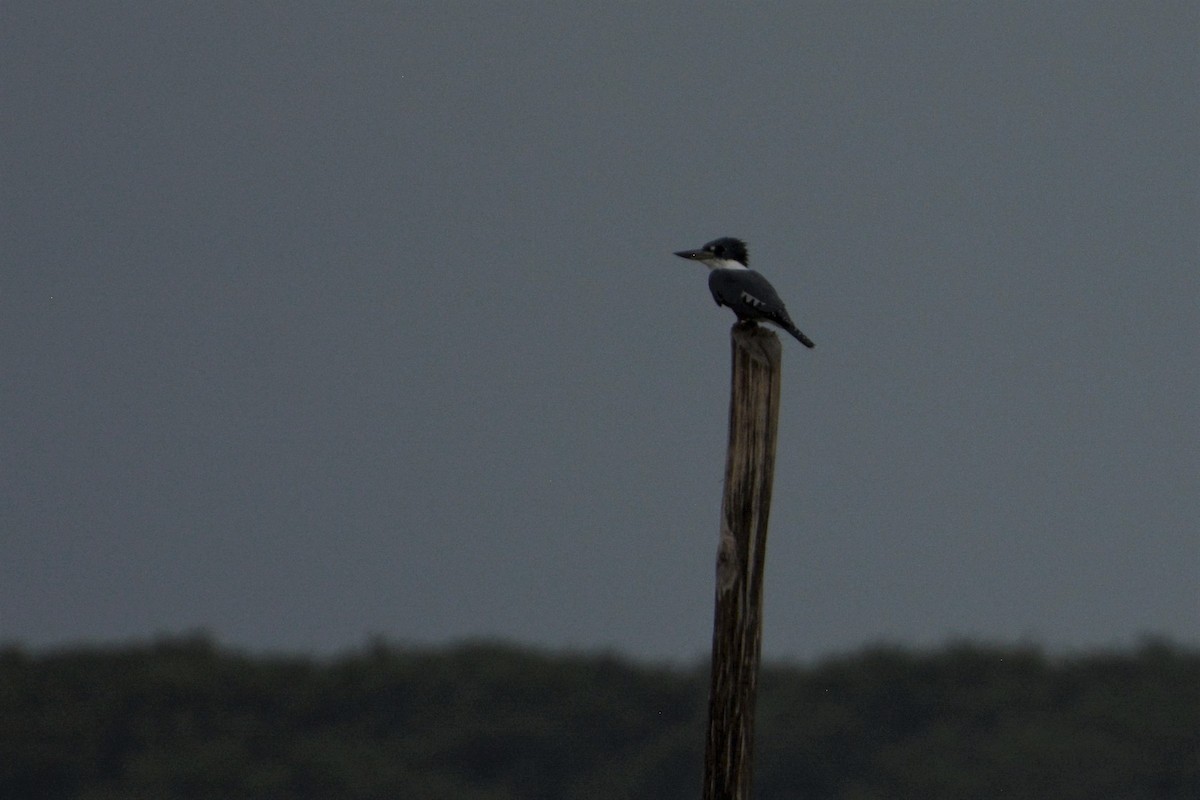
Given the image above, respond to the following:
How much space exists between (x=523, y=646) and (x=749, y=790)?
32319 millimetres

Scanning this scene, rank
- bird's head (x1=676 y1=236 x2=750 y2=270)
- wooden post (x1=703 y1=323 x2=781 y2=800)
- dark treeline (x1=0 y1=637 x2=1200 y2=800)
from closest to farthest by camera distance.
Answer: wooden post (x1=703 y1=323 x2=781 y2=800)
bird's head (x1=676 y1=236 x2=750 y2=270)
dark treeline (x1=0 y1=637 x2=1200 y2=800)

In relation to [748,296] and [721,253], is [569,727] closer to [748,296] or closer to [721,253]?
[721,253]

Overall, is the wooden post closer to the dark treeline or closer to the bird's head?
the bird's head

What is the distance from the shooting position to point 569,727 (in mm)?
39125

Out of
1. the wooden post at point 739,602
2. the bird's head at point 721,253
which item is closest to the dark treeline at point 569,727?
the bird's head at point 721,253

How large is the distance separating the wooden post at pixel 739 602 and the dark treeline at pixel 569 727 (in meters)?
26.8

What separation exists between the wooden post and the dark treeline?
26785 millimetres

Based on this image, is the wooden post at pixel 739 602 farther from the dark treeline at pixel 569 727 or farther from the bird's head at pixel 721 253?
the dark treeline at pixel 569 727

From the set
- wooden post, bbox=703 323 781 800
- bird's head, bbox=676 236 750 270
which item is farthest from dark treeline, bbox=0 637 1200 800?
wooden post, bbox=703 323 781 800

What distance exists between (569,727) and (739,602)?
30.0 meters

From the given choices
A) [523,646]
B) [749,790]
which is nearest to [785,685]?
[523,646]

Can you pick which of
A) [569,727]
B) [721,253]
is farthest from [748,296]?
[569,727]

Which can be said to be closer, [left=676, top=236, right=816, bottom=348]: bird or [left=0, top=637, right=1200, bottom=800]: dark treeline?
[left=676, top=236, right=816, bottom=348]: bird

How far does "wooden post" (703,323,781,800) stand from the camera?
31.8ft
